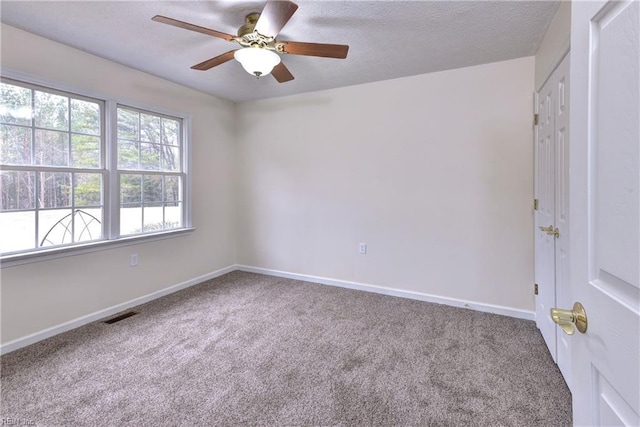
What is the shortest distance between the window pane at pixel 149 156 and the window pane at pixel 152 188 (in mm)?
109

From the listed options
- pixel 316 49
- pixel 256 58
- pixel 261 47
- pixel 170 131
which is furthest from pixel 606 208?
pixel 170 131

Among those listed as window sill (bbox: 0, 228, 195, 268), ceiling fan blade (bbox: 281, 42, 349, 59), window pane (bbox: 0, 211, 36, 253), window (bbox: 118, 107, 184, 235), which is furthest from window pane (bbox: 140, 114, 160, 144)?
ceiling fan blade (bbox: 281, 42, 349, 59)

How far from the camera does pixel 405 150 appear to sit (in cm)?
322

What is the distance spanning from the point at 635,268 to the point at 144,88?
150 inches

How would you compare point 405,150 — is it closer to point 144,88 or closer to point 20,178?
point 144,88

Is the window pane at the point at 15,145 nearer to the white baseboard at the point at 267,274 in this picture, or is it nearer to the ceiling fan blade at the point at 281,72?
the white baseboard at the point at 267,274

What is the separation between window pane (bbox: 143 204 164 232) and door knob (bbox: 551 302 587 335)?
355 centimetres

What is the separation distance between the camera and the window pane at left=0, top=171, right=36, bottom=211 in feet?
7.34

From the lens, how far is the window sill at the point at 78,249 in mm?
2238

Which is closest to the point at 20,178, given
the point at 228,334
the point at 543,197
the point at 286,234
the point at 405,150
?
the point at 228,334

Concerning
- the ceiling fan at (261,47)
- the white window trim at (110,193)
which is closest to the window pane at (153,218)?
the white window trim at (110,193)

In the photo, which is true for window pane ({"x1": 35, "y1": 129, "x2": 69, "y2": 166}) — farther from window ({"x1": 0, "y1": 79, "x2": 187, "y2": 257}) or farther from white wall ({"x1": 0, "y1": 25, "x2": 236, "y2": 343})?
white wall ({"x1": 0, "y1": 25, "x2": 236, "y2": 343})

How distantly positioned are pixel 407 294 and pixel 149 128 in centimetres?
340

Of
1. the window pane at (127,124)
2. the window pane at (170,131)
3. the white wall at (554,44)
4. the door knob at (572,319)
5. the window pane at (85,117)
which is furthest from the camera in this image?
the window pane at (170,131)
